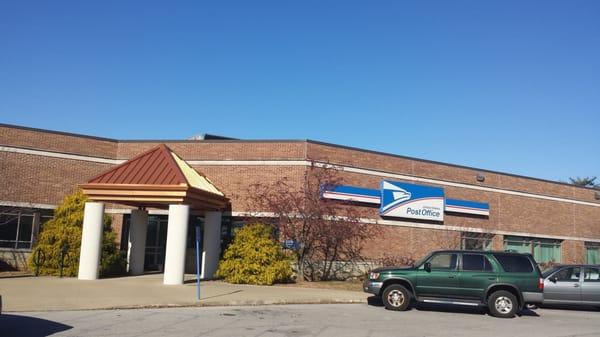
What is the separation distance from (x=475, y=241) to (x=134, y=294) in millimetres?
19587

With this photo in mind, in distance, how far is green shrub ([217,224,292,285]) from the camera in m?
21.4

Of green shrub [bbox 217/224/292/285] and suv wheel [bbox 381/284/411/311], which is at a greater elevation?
green shrub [bbox 217/224/292/285]

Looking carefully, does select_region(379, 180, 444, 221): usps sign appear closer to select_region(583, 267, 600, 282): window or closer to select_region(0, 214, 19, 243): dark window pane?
select_region(583, 267, 600, 282): window

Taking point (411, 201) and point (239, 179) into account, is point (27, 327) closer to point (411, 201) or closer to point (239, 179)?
point (239, 179)

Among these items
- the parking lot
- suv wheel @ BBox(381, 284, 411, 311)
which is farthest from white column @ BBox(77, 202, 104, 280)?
suv wheel @ BBox(381, 284, 411, 311)

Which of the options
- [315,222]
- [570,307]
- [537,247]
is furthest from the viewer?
[537,247]

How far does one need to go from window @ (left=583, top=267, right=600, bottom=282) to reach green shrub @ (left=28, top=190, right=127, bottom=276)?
17.4 m

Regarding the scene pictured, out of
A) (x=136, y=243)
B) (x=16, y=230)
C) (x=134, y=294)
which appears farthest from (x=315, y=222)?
(x=16, y=230)

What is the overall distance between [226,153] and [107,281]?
28.4ft

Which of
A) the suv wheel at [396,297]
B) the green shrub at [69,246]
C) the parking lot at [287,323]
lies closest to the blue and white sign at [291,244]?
the green shrub at [69,246]

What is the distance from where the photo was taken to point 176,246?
19.6 metres

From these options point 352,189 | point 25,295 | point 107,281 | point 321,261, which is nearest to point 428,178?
point 352,189

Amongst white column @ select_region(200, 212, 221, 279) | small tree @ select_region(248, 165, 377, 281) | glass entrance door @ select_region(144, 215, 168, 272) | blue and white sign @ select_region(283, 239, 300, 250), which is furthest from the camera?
glass entrance door @ select_region(144, 215, 168, 272)

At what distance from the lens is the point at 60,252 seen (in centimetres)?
2189
